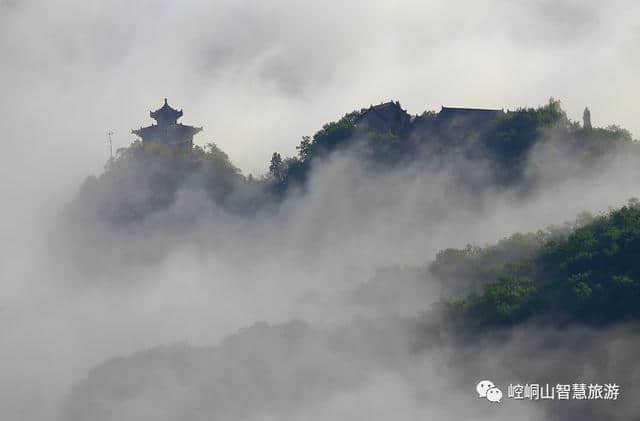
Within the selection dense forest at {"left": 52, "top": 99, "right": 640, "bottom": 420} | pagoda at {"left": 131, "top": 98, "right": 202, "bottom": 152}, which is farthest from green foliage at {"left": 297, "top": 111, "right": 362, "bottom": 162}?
pagoda at {"left": 131, "top": 98, "right": 202, "bottom": 152}

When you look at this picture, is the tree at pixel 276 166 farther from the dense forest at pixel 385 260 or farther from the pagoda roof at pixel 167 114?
the pagoda roof at pixel 167 114

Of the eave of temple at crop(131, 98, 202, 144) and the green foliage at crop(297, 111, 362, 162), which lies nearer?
the green foliage at crop(297, 111, 362, 162)

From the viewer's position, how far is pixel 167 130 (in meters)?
130

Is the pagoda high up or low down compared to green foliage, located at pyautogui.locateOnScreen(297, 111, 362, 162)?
up

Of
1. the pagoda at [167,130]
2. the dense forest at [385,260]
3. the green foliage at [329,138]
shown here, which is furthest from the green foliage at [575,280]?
the pagoda at [167,130]

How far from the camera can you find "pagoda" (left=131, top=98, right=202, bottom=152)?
128750 millimetres

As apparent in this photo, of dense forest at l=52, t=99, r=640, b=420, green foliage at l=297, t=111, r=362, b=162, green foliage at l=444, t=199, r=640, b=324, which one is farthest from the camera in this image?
green foliage at l=297, t=111, r=362, b=162

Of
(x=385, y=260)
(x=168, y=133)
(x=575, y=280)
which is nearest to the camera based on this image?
(x=575, y=280)

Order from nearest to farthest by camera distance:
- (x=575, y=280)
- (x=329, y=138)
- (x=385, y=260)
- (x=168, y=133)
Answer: (x=575, y=280)
(x=385, y=260)
(x=329, y=138)
(x=168, y=133)

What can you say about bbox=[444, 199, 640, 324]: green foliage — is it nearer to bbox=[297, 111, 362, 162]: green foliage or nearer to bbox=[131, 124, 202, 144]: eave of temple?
bbox=[297, 111, 362, 162]: green foliage

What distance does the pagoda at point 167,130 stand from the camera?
422ft

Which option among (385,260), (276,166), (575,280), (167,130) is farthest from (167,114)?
(575,280)

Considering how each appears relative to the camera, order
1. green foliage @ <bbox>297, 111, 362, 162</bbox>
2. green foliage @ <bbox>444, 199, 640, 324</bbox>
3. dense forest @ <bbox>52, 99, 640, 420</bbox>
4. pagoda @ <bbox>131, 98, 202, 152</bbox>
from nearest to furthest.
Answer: green foliage @ <bbox>444, 199, 640, 324</bbox> → dense forest @ <bbox>52, 99, 640, 420</bbox> → green foliage @ <bbox>297, 111, 362, 162</bbox> → pagoda @ <bbox>131, 98, 202, 152</bbox>

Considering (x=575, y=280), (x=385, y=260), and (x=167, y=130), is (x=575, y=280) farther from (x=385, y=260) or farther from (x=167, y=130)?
(x=167, y=130)
